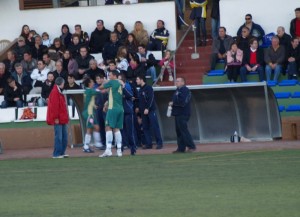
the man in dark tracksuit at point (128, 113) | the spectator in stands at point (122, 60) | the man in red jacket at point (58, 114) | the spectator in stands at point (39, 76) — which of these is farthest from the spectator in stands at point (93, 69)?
the man in red jacket at point (58, 114)

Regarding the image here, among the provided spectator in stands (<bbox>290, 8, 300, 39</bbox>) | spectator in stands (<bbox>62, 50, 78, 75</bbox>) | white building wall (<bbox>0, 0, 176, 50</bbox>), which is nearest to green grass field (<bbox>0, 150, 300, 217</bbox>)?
spectator in stands (<bbox>62, 50, 78, 75</bbox>)

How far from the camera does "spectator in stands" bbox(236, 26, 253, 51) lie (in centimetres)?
3022

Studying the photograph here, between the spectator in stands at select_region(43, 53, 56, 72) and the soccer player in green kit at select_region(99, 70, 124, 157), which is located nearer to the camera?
the soccer player in green kit at select_region(99, 70, 124, 157)

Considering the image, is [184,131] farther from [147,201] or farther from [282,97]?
[147,201]

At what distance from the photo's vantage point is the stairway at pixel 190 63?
1243 inches

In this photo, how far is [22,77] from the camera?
104 ft

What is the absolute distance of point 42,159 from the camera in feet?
81.2

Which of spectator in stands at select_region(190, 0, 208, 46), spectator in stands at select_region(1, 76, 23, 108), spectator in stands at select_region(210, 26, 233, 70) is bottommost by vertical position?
spectator in stands at select_region(1, 76, 23, 108)

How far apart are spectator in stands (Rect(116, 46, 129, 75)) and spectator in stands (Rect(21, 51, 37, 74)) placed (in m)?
3.10

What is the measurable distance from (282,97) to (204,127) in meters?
2.47

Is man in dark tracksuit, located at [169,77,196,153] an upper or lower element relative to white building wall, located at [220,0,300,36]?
lower

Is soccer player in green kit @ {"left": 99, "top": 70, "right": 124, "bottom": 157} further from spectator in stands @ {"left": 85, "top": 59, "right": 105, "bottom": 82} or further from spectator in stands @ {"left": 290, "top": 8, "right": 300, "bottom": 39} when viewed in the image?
spectator in stands @ {"left": 290, "top": 8, "right": 300, "bottom": 39}

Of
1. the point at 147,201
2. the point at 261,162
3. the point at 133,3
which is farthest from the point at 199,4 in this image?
the point at 147,201

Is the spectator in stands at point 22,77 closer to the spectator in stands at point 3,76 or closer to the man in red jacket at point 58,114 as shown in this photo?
the spectator in stands at point 3,76
